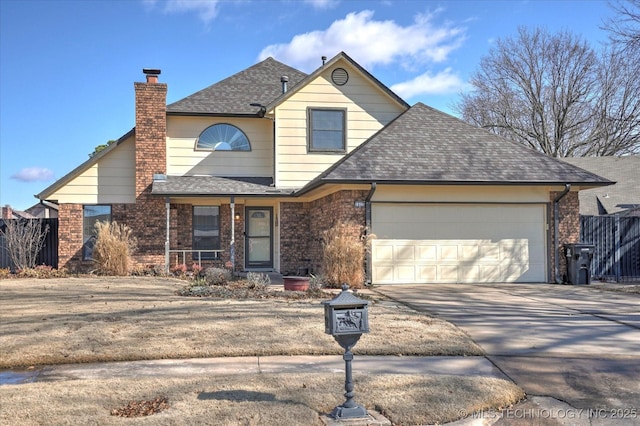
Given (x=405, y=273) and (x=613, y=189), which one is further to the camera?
(x=613, y=189)

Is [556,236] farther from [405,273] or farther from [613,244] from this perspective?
[405,273]

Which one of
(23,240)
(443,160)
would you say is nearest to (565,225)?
(443,160)

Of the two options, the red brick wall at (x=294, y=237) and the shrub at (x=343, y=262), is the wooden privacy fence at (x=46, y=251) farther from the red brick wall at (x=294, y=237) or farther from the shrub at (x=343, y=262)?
the shrub at (x=343, y=262)

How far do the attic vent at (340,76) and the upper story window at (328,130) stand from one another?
0.88 m

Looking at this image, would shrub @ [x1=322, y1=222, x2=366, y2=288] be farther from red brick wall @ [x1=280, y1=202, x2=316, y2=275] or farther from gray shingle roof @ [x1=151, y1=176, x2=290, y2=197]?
red brick wall @ [x1=280, y1=202, x2=316, y2=275]

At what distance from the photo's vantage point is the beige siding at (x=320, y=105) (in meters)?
16.6

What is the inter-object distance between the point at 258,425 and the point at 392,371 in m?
1.97

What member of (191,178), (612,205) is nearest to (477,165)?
(191,178)

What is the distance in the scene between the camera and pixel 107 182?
16938mm

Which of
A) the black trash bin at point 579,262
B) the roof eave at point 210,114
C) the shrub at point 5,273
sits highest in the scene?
the roof eave at point 210,114

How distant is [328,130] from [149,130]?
5.67m

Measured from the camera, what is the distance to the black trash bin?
1414 centimetres

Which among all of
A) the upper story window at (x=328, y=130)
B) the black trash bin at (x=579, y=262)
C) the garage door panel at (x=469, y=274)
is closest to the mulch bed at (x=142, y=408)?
the garage door panel at (x=469, y=274)

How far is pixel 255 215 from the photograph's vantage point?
1812 cm
